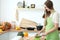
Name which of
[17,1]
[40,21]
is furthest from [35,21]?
[17,1]

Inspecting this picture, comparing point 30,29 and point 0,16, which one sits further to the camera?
point 0,16

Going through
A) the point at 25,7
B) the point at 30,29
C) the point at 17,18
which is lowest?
the point at 30,29

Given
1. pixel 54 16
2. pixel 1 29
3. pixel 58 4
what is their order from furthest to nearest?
pixel 58 4 → pixel 1 29 → pixel 54 16

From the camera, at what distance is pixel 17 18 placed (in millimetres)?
4246

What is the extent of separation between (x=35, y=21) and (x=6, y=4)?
3.12 ft

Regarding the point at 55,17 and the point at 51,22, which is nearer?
the point at 55,17

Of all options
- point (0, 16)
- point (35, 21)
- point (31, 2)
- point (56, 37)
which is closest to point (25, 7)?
point (31, 2)

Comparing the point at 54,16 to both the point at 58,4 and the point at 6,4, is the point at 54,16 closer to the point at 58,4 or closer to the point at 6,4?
the point at 58,4

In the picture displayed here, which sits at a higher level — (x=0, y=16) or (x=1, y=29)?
(x=0, y=16)

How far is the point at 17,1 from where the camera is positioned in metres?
4.25

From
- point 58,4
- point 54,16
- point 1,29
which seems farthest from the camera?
point 58,4

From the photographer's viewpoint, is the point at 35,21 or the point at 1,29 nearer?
the point at 1,29

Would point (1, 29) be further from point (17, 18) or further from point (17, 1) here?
point (17, 1)

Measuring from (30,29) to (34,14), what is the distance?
48 centimetres
